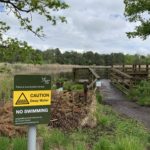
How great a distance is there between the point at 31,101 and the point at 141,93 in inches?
610

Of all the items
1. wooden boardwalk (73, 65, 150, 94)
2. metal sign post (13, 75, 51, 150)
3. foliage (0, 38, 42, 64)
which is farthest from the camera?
wooden boardwalk (73, 65, 150, 94)

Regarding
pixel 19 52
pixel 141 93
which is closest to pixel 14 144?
pixel 19 52

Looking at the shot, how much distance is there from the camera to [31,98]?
5.47m

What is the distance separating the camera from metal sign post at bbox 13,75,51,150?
537 cm

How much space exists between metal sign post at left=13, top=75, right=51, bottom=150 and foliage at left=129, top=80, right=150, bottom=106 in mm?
13177

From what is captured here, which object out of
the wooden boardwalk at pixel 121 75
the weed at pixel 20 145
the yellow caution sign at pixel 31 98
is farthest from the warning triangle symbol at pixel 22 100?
the wooden boardwalk at pixel 121 75

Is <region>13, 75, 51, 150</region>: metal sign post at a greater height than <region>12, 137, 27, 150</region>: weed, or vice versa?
<region>13, 75, 51, 150</region>: metal sign post

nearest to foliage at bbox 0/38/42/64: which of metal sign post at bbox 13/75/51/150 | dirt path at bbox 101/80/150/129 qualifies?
metal sign post at bbox 13/75/51/150

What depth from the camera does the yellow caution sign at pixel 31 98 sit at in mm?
5375

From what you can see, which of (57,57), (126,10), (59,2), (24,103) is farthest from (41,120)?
(57,57)

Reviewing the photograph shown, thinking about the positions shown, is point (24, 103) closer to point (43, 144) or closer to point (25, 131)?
point (43, 144)

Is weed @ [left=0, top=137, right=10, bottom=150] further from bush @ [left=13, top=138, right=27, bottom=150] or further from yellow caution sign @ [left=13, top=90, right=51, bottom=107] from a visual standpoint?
yellow caution sign @ [left=13, top=90, right=51, bottom=107]

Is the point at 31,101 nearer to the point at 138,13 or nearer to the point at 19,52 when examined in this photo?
the point at 19,52

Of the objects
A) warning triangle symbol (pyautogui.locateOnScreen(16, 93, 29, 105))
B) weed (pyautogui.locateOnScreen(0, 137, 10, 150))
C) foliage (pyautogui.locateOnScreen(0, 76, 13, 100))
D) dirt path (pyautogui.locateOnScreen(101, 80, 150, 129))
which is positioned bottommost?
dirt path (pyautogui.locateOnScreen(101, 80, 150, 129))
